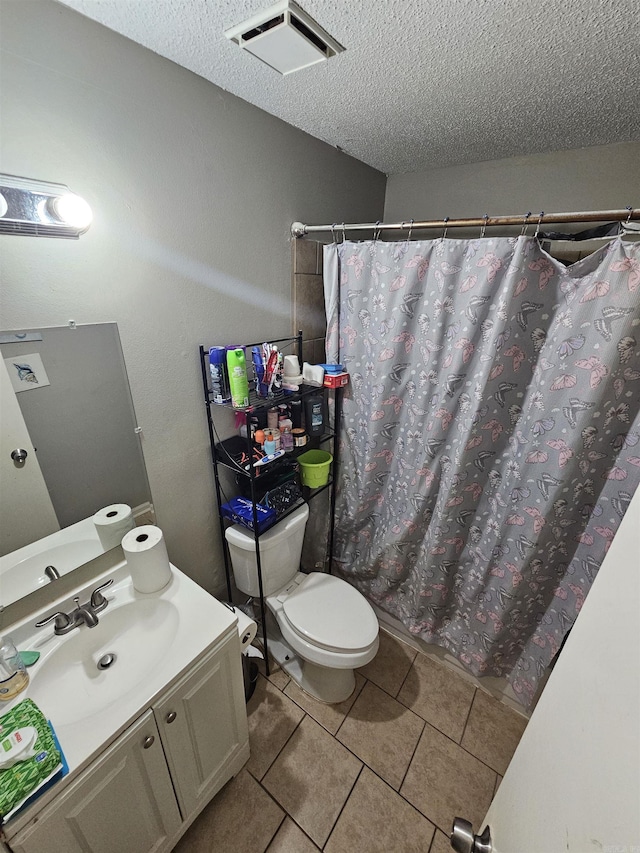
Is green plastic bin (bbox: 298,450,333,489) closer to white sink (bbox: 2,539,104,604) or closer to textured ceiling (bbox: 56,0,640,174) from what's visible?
white sink (bbox: 2,539,104,604)

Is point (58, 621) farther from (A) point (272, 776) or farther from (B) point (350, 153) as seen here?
(B) point (350, 153)

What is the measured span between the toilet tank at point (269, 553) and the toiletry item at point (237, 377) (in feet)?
1.92

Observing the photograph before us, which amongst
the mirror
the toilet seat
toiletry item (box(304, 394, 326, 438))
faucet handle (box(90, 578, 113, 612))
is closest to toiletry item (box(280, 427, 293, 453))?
toiletry item (box(304, 394, 326, 438))

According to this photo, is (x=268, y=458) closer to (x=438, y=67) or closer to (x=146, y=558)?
(x=146, y=558)

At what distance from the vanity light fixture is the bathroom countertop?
104cm

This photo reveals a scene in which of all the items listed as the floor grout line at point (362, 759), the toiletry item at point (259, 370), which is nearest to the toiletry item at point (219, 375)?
the toiletry item at point (259, 370)

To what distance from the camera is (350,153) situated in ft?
5.51

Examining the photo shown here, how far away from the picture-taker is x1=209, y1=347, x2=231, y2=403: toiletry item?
1309 mm

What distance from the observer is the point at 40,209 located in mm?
870

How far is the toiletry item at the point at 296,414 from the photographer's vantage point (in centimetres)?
172

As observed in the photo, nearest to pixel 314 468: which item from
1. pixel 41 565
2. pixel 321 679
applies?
pixel 321 679

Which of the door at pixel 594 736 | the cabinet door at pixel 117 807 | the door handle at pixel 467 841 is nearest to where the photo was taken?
the door at pixel 594 736

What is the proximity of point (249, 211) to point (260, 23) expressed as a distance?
552 mm

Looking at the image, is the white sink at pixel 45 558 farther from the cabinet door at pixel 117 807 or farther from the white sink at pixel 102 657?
the cabinet door at pixel 117 807
